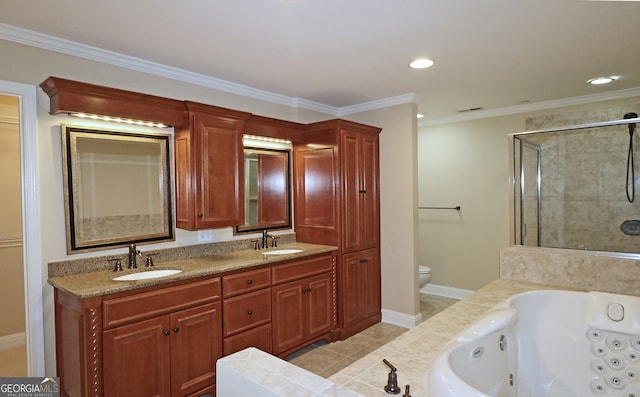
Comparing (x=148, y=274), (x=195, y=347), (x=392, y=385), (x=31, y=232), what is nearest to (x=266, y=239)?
(x=148, y=274)

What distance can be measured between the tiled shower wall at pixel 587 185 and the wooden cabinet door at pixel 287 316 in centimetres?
245

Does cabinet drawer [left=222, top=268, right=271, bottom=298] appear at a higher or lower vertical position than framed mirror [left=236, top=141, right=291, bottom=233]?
lower

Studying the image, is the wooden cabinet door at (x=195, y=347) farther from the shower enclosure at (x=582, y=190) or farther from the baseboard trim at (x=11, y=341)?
the shower enclosure at (x=582, y=190)

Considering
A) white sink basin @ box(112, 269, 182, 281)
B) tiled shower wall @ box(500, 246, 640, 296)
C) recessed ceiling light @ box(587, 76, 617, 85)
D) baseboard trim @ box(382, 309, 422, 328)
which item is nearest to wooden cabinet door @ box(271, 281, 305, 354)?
white sink basin @ box(112, 269, 182, 281)

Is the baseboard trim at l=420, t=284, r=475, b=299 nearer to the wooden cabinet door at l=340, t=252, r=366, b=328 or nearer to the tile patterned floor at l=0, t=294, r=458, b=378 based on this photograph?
the tile patterned floor at l=0, t=294, r=458, b=378

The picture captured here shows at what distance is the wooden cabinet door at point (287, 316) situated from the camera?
2789mm

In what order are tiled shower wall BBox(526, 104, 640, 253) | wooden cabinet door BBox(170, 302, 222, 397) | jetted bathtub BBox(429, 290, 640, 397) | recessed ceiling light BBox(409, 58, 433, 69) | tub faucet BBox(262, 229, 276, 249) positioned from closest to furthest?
jetted bathtub BBox(429, 290, 640, 397) → wooden cabinet door BBox(170, 302, 222, 397) → recessed ceiling light BBox(409, 58, 433, 69) → tub faucet BBox(262, 229, 276, 249) → tiled shower wall BBox(526, 104, 640, 253)

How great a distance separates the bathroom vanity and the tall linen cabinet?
0.46 metres

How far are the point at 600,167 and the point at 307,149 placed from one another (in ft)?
9.89

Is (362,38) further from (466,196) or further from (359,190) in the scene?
(466,196)

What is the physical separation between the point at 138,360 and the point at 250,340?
2.59 feet

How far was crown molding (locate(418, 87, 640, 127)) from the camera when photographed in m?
3.53

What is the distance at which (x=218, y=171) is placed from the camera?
272 cm

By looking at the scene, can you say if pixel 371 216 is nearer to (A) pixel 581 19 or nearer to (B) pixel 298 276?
(B) pixel 298 276
